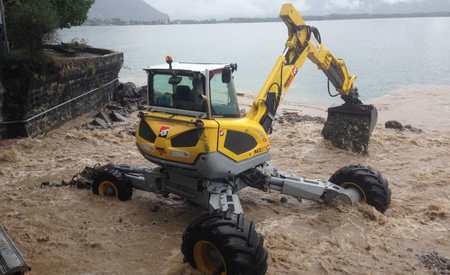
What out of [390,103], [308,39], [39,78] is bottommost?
[390,103]

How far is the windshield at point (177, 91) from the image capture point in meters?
6.70

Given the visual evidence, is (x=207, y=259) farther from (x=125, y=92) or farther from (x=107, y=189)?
(x=125, y=92)

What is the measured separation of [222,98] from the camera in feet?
22.7

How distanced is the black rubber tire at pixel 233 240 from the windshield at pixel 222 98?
175cm

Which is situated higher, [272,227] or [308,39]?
[308,39]

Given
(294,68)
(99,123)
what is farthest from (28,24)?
(294,68)

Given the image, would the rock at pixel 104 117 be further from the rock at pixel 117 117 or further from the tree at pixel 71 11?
the tree at pixel 71 11

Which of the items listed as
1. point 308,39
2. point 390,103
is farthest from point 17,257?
point 390,103

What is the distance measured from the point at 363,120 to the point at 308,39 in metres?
2.79

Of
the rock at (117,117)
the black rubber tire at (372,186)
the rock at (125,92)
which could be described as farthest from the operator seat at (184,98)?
the rock at (125,92)

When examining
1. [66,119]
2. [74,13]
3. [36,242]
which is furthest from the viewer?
[74,13]

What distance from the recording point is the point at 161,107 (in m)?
7.05

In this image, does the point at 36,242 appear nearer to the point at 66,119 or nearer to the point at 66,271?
the point at 66,271

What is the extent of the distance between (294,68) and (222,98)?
2.57 metres
